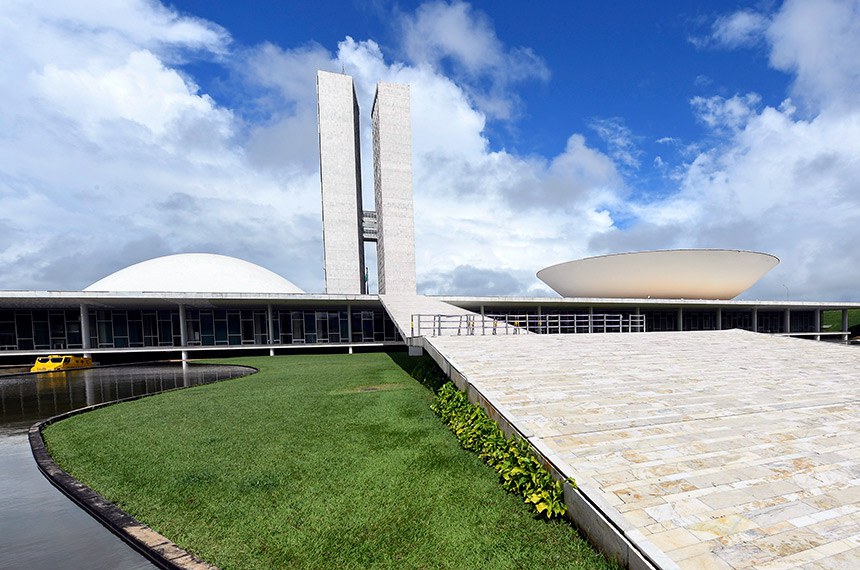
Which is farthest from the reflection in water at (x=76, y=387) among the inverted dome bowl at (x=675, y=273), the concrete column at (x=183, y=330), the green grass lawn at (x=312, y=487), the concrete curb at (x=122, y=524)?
the inverted dome bowl at (x=675, y=273)

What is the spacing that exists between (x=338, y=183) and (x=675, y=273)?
30523mm

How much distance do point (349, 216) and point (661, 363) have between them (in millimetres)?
29996

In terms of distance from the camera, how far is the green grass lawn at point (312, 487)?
3.76 m

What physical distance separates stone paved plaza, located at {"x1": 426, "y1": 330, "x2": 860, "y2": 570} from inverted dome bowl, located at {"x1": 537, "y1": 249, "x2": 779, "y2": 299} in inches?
946

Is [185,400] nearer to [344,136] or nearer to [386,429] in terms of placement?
[386,429]

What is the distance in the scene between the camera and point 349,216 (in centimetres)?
3616

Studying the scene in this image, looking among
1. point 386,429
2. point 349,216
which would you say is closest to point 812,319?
point 349,216

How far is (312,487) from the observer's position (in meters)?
5.03

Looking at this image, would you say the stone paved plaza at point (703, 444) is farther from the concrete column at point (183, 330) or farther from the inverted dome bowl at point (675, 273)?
the inverted dome bowl at point (675, 273)

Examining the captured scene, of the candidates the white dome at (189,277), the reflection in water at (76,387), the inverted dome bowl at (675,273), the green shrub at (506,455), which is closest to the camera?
the green shrub at (506,455)

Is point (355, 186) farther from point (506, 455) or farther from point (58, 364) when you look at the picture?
point (506, 455)

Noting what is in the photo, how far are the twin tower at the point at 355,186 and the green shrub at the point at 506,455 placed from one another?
91.5 feet

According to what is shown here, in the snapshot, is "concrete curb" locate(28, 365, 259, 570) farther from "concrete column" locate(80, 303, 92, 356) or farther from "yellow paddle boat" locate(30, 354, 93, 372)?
"concrete column" locate(80, 303, 92, 356)

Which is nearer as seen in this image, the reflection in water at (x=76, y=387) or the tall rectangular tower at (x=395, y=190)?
the reflection in water at (x=76, y=387)
